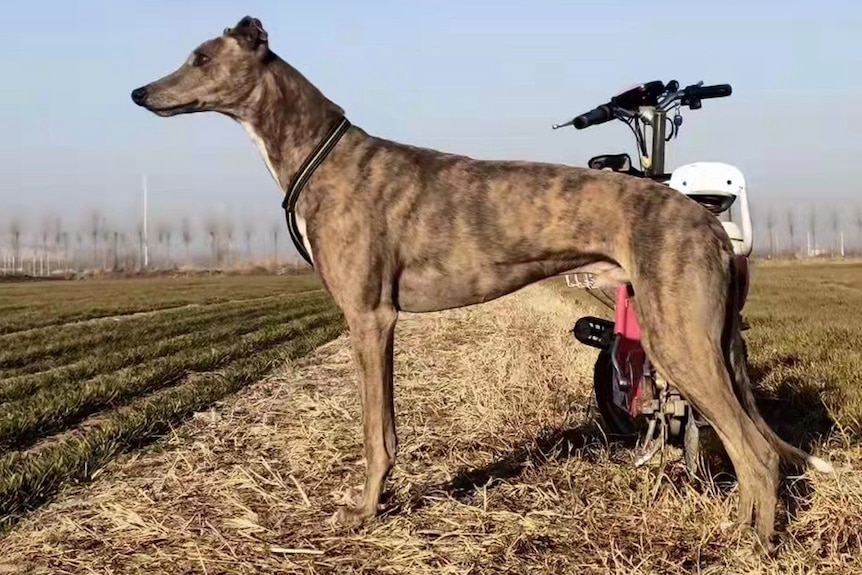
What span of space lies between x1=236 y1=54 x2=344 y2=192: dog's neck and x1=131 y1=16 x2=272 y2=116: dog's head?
8 cm

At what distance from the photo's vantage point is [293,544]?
4250 mm

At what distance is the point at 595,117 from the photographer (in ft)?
18.0

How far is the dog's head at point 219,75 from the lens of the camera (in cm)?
476

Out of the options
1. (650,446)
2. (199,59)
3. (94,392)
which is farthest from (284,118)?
(94,392)

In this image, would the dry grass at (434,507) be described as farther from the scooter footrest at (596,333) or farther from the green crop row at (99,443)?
the scooter footrest at (596,333)

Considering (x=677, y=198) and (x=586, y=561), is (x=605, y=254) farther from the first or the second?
(x=586, y=561)

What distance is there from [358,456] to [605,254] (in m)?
2.73

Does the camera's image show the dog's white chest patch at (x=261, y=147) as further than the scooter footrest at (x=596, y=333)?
No

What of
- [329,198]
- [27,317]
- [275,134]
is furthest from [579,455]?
[27,317]

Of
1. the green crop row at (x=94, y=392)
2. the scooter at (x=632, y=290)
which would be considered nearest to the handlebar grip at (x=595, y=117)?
the scooter at (x=632, y=290)

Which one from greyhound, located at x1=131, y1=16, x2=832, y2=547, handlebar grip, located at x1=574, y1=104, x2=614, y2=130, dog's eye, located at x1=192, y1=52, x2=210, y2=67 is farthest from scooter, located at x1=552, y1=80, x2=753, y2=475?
dog's eye, located at x1=192, y1=52, x2=210, y2=67

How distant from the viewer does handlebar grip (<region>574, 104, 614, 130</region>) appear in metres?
5.41

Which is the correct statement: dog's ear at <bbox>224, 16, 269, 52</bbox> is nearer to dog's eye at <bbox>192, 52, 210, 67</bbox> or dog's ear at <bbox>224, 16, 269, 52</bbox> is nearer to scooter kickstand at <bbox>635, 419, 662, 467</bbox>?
dog's eye at <bbox>192, 52, 210, 67</bbox>

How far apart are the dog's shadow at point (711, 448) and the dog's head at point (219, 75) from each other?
8.55 feet
